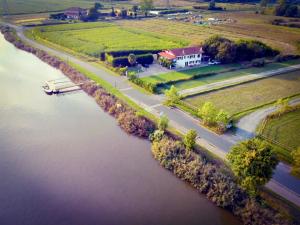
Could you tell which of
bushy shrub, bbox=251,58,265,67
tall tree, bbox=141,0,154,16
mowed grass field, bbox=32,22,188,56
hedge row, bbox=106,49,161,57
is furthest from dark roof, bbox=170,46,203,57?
tall tree, bbox=141,0,154,16

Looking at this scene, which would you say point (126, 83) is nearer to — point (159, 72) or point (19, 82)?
point (159, 72)

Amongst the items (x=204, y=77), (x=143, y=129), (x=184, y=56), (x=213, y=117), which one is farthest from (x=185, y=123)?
(x=184, y=56)

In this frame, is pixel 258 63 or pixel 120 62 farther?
pixel 258 63

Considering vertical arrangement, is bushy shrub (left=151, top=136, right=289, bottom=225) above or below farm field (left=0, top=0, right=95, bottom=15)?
below

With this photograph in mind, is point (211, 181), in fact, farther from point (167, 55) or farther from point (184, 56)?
point (167, 55)

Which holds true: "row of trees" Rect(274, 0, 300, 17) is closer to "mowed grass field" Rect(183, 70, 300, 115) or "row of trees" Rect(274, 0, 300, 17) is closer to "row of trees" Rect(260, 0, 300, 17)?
"row of trees" Rect(260, 0, 300, 17)

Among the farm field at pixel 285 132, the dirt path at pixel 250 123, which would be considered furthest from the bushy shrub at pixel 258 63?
the farm field at pixel 285 132
